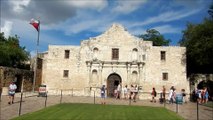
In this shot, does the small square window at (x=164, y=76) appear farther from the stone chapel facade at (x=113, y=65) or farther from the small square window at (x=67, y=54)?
the small square window at (x=67, y=54)

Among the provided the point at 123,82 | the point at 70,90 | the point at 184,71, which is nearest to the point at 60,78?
the point at 70,90

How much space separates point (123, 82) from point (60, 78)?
23.6ft

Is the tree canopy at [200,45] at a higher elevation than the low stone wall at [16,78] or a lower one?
higher

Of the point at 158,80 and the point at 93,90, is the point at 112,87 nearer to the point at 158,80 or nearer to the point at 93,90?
the point at 93,90

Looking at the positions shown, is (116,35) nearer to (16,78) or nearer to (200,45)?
(200,45)

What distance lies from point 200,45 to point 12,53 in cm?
2567

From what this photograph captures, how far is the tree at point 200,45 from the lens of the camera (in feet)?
95.8

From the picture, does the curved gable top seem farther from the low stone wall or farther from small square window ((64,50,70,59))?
the low stone wall

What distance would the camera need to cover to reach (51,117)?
45.2 feet

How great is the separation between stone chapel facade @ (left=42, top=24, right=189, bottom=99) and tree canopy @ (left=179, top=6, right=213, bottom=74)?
1.50 metres

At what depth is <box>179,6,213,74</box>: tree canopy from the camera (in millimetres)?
29219

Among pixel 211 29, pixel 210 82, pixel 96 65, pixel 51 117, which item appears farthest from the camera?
pixel 210 82

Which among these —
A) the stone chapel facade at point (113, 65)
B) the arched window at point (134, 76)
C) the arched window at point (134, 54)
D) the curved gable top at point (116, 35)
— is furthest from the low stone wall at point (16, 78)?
the arched window at point (134, 54)

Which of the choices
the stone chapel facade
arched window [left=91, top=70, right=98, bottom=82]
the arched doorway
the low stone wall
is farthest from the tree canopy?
the low stone wall
